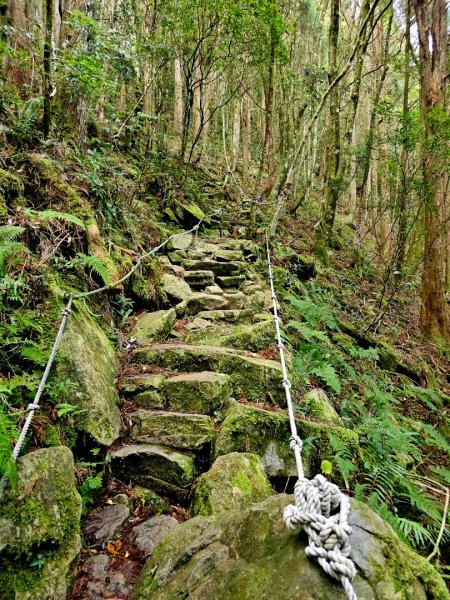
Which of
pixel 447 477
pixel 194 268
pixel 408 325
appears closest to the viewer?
pixel 447 477

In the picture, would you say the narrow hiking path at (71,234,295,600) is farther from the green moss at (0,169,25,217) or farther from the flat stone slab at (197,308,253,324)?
the green moss at (0,169,25,217)

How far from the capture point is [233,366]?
3.56 metres

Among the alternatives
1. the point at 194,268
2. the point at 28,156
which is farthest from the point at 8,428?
the point at 194,268

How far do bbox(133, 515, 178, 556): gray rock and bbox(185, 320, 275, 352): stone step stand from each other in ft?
7.14

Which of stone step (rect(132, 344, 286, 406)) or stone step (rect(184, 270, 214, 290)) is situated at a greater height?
stone step (rect(184, 270, 214, 290))

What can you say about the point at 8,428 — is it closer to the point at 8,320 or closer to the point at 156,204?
the point at 8,320

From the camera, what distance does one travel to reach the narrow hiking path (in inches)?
82.8

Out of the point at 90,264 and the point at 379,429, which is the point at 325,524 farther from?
the point at 90,264

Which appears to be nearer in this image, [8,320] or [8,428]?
[8,428]

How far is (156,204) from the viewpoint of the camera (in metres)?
8.58

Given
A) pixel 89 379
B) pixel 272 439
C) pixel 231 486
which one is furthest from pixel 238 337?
pixel 231 486

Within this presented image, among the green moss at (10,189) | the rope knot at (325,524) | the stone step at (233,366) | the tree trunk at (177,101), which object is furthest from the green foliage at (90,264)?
the tree trunk at (177,101)

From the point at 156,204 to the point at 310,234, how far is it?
5.94m

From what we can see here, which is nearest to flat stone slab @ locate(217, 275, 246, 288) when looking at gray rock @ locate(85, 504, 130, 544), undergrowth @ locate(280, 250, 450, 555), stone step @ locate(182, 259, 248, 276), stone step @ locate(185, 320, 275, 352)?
stone step @ locate(182, 259, 248, 276)
